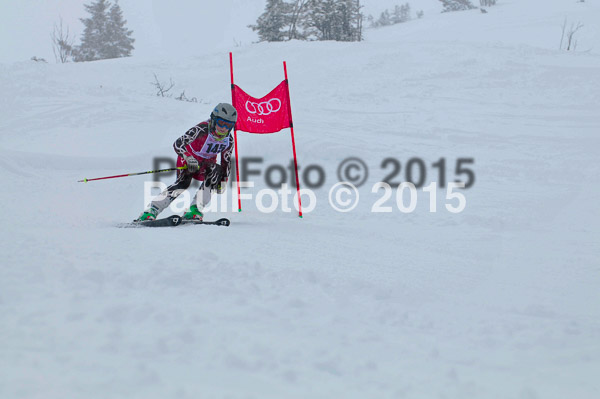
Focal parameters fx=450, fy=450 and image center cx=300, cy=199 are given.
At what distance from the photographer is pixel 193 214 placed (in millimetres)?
6168

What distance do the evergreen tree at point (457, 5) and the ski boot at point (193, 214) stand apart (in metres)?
39.8

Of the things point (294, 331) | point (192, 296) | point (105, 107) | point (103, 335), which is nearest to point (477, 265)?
point (294, 331)

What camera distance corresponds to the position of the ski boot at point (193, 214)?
20.2 feet

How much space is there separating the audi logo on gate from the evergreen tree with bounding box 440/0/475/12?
122ft

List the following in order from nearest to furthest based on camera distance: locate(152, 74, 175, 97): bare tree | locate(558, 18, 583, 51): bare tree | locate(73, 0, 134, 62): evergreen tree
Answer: locate(152, 74, 175, 97): bare tree
locate(558, 18, 583, 51): bare tree
locate(73, 0, 134, 62): evergreen tree

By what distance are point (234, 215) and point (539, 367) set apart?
5.30m

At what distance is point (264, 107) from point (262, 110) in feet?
0.21

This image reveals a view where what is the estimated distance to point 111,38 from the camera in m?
34.3

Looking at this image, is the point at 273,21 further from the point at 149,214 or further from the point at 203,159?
the point at 149,214

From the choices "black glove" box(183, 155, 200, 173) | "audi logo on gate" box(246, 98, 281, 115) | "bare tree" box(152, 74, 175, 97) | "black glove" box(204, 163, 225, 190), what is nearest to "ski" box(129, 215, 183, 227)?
"black glove" box(183, 155, 200, 173)

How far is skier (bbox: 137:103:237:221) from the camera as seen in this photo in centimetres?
595

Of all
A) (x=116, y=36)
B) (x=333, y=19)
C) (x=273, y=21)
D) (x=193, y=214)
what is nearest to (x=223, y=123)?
(x=193, y=214)

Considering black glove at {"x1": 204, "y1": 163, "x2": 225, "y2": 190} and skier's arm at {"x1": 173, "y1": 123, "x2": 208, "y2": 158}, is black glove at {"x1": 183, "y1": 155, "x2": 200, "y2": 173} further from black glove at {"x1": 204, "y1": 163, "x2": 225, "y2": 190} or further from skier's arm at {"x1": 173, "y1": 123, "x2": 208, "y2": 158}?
black glove at {"x1": 204, "y1": 163, "x2": 225, "y2": 190}

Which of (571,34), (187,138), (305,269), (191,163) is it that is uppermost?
(571,34)
